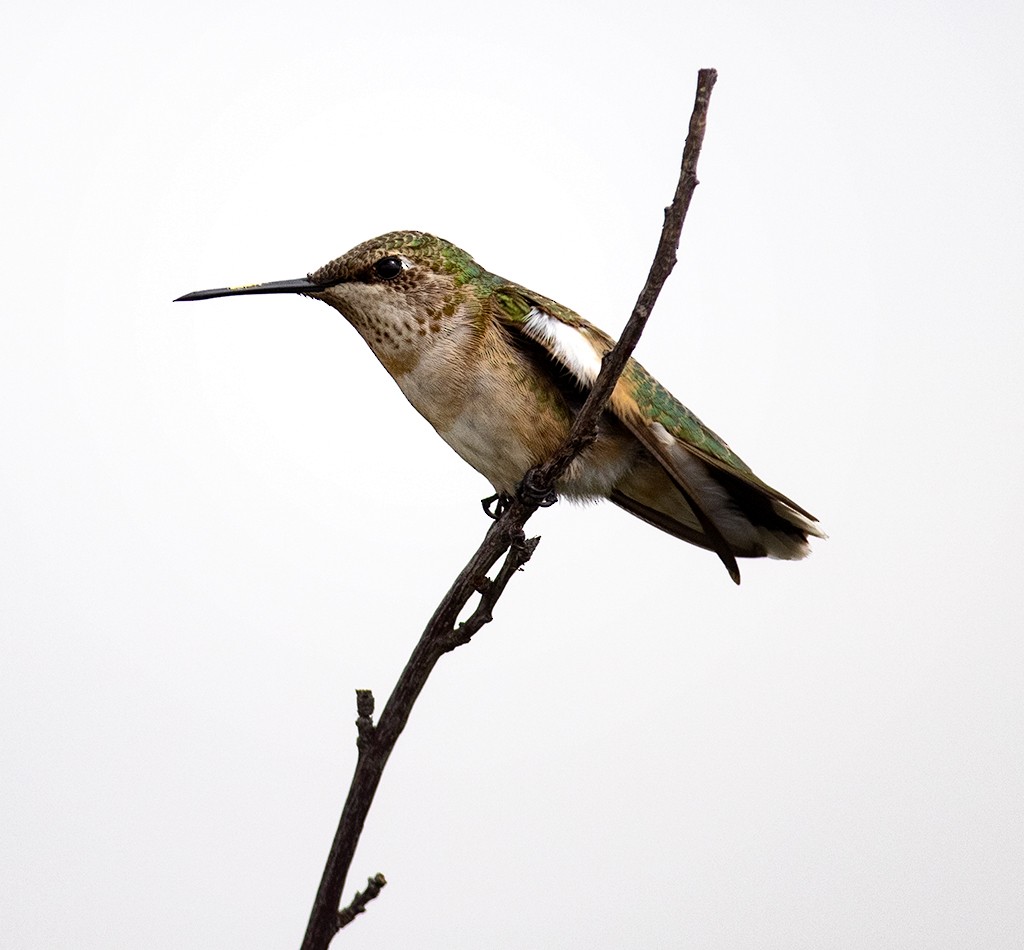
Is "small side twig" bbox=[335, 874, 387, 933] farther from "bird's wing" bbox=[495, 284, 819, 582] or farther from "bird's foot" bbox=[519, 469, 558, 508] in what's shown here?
"bird's wing" bbox=[495, 284, 819, 582]

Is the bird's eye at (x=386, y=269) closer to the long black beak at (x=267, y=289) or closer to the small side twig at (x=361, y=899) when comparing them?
the long black beak at (x=267, y=289)

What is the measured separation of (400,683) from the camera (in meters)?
1.99

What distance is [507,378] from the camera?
2436 mm

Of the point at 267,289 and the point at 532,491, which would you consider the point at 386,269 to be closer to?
the point at 267,289

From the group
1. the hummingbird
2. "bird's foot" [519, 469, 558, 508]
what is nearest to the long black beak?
the hummingbird

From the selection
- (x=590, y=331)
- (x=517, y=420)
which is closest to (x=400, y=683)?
(x=517, y=420)

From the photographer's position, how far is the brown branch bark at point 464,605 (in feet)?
5.86

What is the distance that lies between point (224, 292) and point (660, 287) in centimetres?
98

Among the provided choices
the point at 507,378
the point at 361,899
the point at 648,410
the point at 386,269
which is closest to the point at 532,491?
the point at 507,378

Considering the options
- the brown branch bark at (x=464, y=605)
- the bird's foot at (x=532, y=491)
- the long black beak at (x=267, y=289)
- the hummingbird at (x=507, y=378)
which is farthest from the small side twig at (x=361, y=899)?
the long black beak at (x=267, y=289)

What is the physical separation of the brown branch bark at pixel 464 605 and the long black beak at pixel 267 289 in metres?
0.69

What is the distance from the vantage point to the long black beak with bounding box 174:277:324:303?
240cm

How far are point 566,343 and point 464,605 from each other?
0.63 meters

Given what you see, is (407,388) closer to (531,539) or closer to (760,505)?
(531,539)
